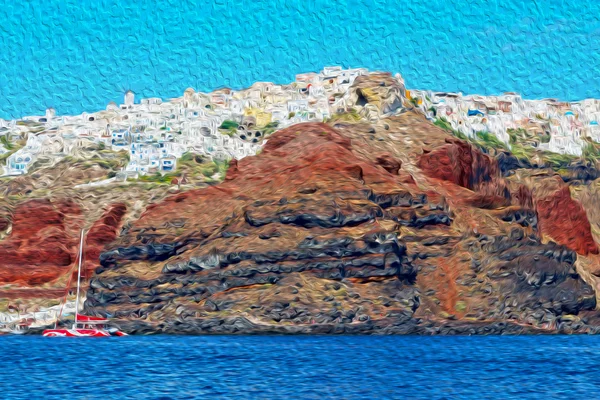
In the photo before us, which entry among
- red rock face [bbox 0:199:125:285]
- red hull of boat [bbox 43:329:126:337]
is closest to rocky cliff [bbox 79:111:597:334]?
red hull of boat [bbox 43:329:126:337]

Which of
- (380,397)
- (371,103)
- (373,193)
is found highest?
(371,103)

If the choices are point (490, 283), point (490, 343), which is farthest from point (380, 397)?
point (490, 283)

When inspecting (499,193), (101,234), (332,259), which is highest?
(499,193)

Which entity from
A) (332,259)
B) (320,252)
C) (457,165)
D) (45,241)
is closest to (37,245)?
(45,241)

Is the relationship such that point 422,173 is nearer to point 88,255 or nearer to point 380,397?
point 88,255

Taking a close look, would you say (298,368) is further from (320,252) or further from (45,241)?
(45,241)

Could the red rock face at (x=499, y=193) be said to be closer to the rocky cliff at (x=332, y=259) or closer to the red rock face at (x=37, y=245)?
the rocky cliff at (x=332, y=259)
